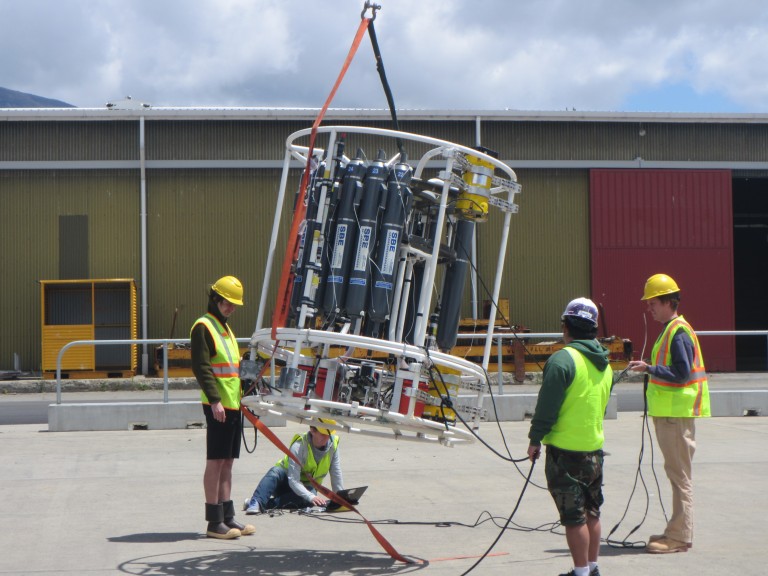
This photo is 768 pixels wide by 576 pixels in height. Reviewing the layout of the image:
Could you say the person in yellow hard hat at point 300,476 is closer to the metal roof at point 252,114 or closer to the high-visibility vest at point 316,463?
the high-visibility vest at point 316,463

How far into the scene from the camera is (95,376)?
25.4 m

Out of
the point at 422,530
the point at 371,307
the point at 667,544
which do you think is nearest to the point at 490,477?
the point at 422,530

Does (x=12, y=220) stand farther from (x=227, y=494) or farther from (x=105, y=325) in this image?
(x=227, y=494)

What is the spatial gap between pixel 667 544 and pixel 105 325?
21.6 meters

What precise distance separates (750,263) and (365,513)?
39.1 metres

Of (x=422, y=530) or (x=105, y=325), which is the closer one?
(x=422, y=530)

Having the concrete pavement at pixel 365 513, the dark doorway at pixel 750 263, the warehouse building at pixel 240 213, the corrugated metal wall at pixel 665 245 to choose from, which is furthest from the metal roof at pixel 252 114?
the concrete pavement at pixel 365 513

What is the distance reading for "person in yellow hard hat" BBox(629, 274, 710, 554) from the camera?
684cm

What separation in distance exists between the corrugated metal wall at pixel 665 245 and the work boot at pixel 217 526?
21483 millimetres

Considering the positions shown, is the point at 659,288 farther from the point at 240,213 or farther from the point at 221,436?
the point at 240,213

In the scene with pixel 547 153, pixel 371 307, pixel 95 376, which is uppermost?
pixel 547 153

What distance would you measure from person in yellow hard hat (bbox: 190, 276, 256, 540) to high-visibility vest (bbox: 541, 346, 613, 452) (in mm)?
2587

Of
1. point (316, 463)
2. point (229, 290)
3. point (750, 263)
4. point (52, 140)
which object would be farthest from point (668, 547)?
point (750, 263)

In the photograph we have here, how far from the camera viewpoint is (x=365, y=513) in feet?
27.0
